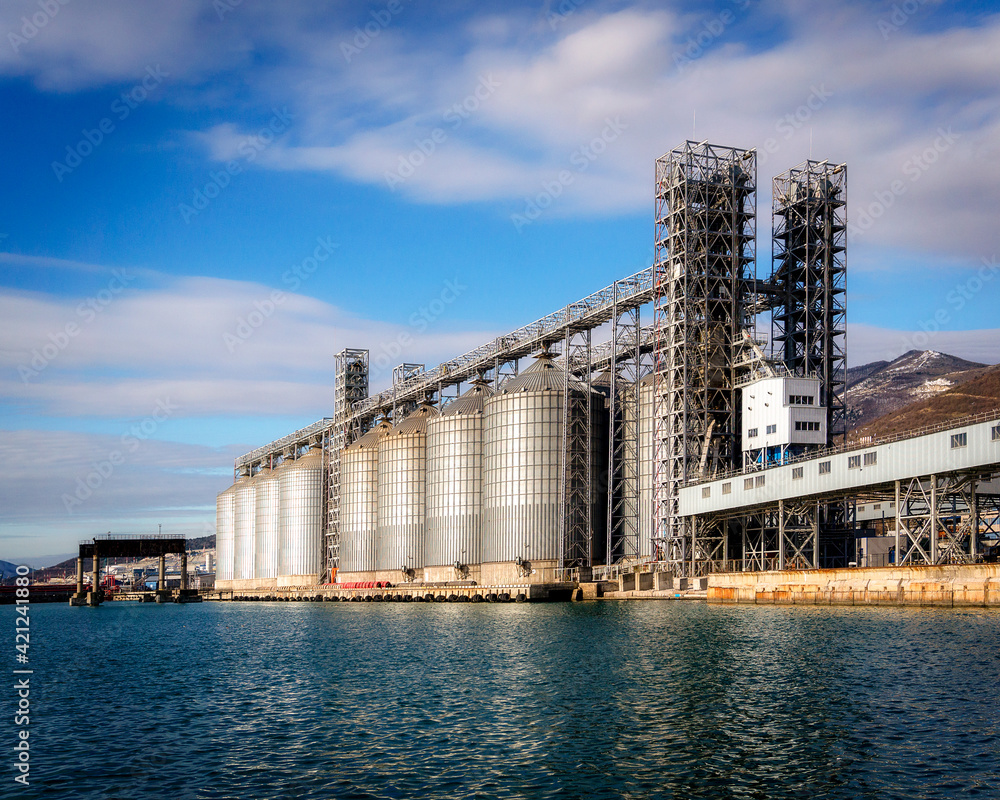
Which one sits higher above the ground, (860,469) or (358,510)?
(860,469)

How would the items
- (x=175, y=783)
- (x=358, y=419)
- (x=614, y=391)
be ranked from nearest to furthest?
(x=175, y=783)
(x=614, y=391)
(x=358, y=419)

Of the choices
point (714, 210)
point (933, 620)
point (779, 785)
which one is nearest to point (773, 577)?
point (933, 620)

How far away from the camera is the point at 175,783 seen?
25719 millimetres

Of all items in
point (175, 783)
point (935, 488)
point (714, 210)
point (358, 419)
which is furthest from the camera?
point (358, 419)

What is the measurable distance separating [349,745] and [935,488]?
5142cm

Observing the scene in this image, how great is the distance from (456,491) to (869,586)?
233 ft

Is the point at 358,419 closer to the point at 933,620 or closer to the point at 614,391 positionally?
the point at 614,391

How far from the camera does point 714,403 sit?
10425cm

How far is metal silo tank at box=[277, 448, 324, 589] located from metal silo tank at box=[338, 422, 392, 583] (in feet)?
52.8

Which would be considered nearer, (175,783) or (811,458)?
(175,783)

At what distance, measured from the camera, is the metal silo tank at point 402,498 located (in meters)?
146

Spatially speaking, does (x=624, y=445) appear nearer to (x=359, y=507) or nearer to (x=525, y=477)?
(x=525, y=477)

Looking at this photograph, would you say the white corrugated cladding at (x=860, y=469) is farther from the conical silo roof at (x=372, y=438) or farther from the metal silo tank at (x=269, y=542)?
the metal silo tank at (x=269, y=542)

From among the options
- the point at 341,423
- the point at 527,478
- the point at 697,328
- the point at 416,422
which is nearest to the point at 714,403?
the point at 697,328
